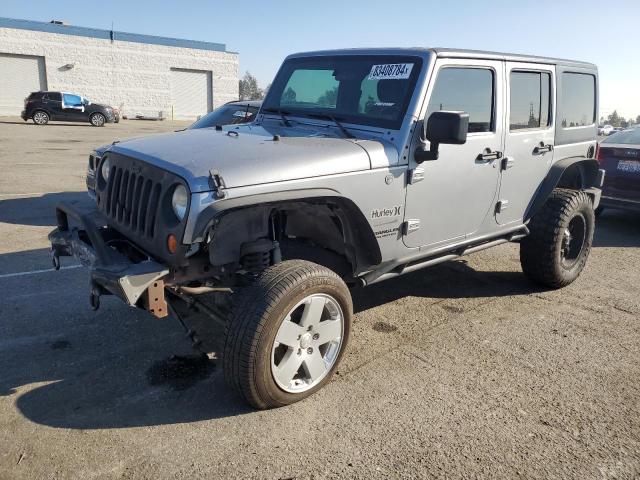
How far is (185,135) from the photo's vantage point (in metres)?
3.86

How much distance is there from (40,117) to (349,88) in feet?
93.0

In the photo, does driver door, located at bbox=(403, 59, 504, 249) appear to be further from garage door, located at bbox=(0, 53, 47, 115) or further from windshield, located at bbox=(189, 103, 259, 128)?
garage door, located at bbox=(0, 53, 47, 115)

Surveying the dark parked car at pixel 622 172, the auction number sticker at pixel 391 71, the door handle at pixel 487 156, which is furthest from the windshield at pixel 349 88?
the dark parked car at pixel 622 172

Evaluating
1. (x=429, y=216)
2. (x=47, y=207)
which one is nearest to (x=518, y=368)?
(x=429, y=216)

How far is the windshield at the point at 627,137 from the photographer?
8086 millimetres

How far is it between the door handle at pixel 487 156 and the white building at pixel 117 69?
1642 inches

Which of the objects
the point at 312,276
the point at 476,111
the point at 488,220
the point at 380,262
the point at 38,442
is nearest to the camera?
the point at 38,442

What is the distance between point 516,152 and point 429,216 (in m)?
1.23

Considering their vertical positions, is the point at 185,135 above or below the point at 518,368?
above

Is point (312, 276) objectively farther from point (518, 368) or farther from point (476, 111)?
point (476, 111)

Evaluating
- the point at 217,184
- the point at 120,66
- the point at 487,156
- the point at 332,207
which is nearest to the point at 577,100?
the point at 487,156

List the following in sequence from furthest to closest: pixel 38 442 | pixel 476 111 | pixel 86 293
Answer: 1. pixel 86 293
2. pixel 476 111
3. pixel 38 442

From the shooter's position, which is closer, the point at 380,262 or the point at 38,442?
the point at 38,442

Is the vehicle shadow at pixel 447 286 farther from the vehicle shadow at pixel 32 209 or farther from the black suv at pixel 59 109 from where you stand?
the black suv at pixel 59 109
